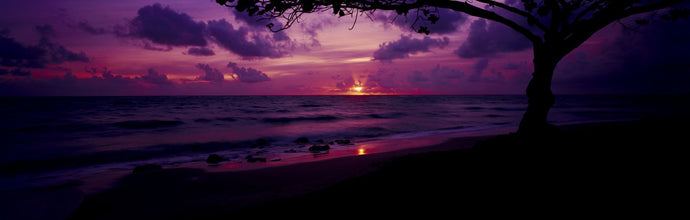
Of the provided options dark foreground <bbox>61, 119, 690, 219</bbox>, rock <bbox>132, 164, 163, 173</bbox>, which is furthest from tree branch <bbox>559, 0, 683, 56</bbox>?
rock <bbox>132, 164, 163, 173</bbox>

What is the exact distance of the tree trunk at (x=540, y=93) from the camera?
20.5 feet

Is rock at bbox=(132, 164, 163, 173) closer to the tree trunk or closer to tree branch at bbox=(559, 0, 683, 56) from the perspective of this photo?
the tree trunk

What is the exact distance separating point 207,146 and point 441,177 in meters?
12.7

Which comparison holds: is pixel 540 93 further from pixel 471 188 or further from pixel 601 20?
pixel 471 188

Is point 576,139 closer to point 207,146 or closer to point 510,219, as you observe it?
point 510,219

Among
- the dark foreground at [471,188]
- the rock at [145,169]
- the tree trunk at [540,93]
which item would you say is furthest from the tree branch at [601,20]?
the rock at [145,169]

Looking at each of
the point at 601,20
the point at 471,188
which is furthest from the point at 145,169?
the point at 601,20

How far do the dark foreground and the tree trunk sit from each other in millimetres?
367

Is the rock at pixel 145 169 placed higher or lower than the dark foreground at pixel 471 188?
lower

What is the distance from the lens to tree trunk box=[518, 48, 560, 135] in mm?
6258

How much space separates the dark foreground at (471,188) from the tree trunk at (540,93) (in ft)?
1.20

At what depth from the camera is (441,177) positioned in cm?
461

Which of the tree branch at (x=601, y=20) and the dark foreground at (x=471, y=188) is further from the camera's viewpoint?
the tree branch at (x=601, y=20)

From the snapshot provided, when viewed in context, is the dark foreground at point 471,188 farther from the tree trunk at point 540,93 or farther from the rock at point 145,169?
the rock at point 145,169
